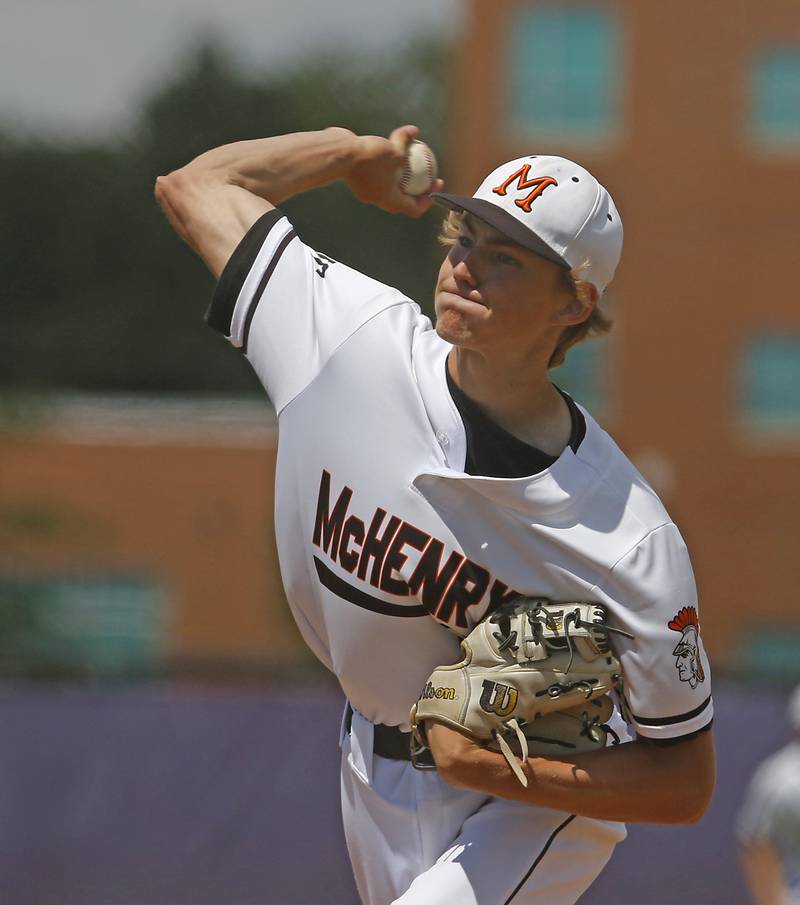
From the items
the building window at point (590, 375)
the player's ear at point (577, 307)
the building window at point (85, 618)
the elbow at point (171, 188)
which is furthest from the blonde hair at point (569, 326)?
the building window at point (590, 375)

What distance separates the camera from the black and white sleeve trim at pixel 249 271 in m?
3.09

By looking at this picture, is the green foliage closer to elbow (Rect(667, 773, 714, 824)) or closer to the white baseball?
the white baseball

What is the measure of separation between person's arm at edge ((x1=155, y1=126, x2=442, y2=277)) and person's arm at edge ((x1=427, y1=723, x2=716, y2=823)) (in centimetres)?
109

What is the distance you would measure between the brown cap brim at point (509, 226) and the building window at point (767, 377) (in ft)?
55.3

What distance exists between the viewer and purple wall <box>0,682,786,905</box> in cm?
673

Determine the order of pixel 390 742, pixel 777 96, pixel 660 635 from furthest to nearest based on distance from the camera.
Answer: pixel 777 96
pixel 390 742
pixel 660 635

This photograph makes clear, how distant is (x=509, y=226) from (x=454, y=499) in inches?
20.4

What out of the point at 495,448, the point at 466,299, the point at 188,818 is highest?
the point at 466,299

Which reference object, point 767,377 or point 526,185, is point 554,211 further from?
point 767,377

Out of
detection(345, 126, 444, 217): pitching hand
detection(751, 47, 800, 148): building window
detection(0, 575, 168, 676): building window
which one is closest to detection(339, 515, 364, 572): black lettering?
detection(345, 126, 444, 217): pitching hand

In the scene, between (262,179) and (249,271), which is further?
(262,179)

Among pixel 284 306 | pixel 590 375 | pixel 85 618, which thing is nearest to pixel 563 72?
pixel 590 375

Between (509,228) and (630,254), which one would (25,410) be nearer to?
(630,254)

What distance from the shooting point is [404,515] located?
9.68ft
